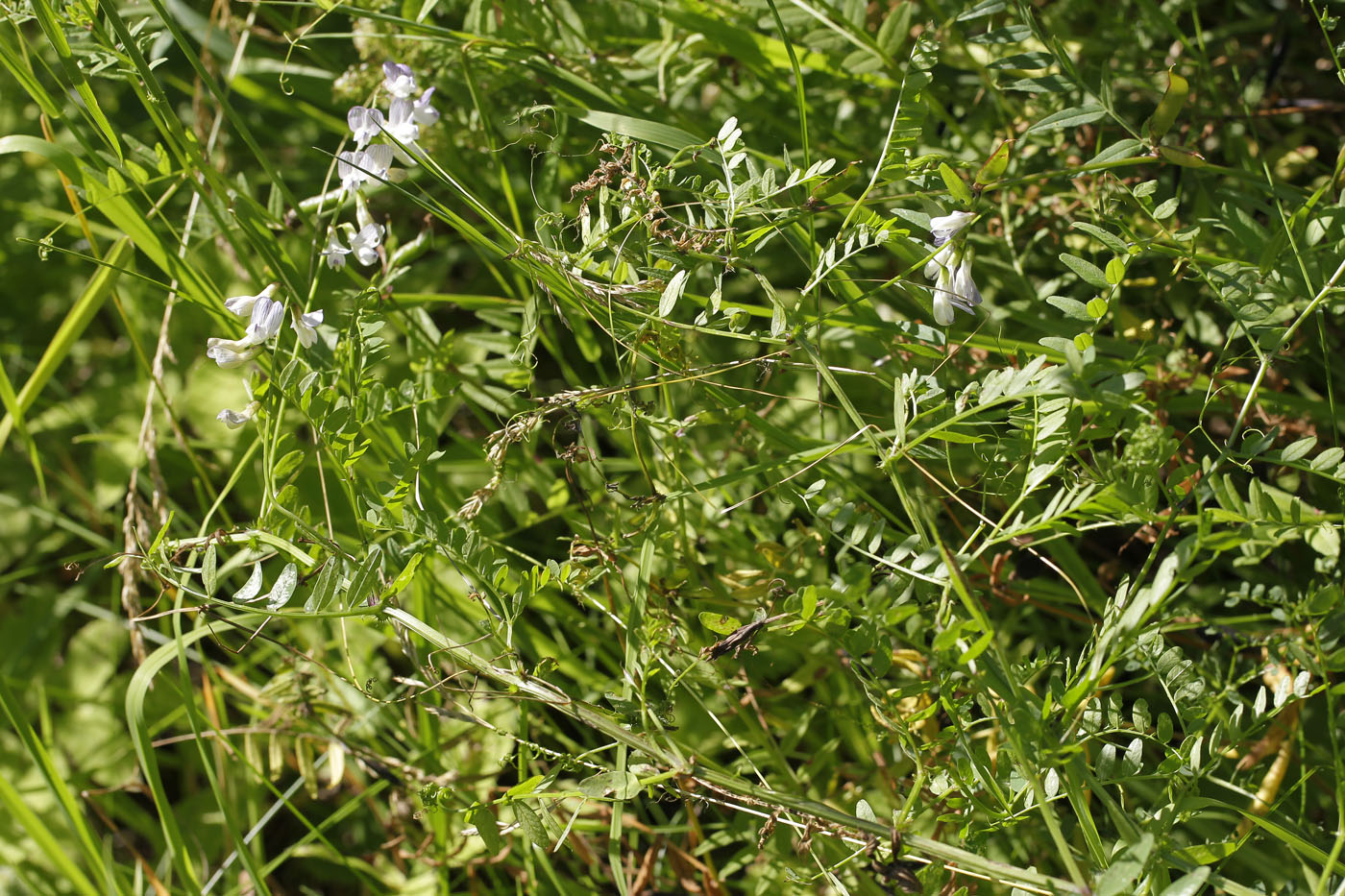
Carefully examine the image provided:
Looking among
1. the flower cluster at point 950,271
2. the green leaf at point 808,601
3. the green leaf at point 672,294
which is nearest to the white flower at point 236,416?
the green leaf at point 672,294

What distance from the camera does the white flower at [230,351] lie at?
98 cm

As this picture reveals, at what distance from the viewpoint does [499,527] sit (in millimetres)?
1318

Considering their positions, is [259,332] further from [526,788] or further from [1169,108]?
[1169,108]

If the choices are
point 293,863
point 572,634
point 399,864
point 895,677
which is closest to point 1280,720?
point 895,677

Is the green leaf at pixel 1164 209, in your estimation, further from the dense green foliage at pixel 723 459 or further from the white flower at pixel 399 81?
the white flower at pixel 399 81

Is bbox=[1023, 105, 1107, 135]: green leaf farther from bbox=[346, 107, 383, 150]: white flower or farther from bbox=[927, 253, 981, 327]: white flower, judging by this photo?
bbox=[346, 107, 383, 150]: white flower

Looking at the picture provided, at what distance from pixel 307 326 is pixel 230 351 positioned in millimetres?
88

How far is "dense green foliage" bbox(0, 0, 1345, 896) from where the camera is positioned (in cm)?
86

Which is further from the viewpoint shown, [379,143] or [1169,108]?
[379,143]

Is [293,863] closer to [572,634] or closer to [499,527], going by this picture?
[572,634]

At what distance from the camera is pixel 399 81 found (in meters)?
1.05

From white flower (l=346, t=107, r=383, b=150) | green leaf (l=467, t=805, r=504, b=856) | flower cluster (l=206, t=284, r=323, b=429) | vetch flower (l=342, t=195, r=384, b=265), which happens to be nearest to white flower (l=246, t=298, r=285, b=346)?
flower cluster (l=206, t=284, r=323, b=429)

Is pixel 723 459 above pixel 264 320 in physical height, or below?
below

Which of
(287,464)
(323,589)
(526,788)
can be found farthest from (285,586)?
(526,788)
